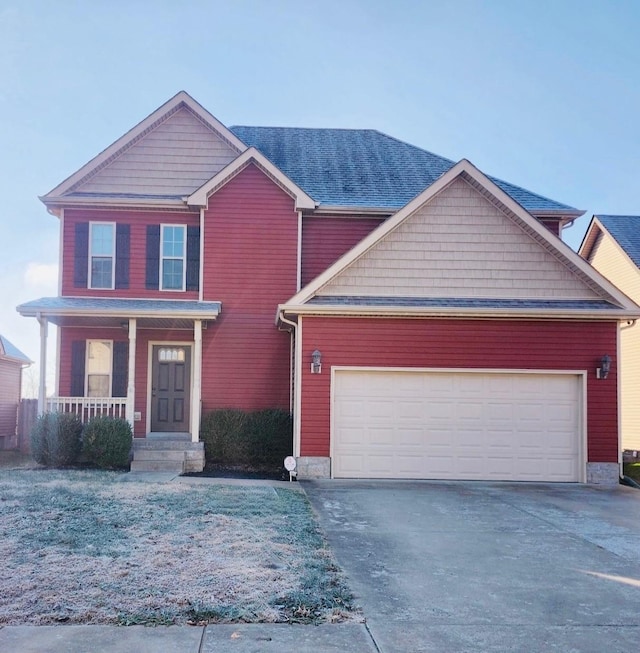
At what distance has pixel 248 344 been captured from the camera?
45.5 feet

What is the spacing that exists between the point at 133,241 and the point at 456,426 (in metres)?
8.32

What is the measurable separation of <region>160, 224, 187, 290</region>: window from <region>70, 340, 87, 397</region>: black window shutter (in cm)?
228

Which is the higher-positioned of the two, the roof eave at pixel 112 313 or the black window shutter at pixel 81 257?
the black window shutter at pixel 81 257

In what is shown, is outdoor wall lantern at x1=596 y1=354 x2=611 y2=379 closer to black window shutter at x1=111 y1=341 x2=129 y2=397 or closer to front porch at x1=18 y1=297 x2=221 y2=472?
front porch at x1=18 y1=297 x2=221 y2=472

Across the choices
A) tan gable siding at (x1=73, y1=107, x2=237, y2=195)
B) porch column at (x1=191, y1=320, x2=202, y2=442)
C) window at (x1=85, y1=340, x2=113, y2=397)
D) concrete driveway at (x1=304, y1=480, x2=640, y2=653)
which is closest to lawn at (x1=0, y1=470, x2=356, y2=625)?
concrete driveway at (x1=304, y1=480, x2=640, y2=653)

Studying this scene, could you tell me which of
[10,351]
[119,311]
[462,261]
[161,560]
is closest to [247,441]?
[119,311]

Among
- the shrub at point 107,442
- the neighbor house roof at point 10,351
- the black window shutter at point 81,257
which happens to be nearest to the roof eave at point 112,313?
the black window shutter at point 81,257

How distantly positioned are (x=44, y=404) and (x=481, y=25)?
11977 mm

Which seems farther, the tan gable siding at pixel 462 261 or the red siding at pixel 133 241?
the red siding at pixel 133 241

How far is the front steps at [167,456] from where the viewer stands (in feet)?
38.9

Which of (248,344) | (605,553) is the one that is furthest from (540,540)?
(248,344)

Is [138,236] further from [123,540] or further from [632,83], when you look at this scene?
[632,83]

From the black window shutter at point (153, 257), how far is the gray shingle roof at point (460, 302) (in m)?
4.47

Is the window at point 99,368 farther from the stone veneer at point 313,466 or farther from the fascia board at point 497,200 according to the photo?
the fascia board at point 497,200
